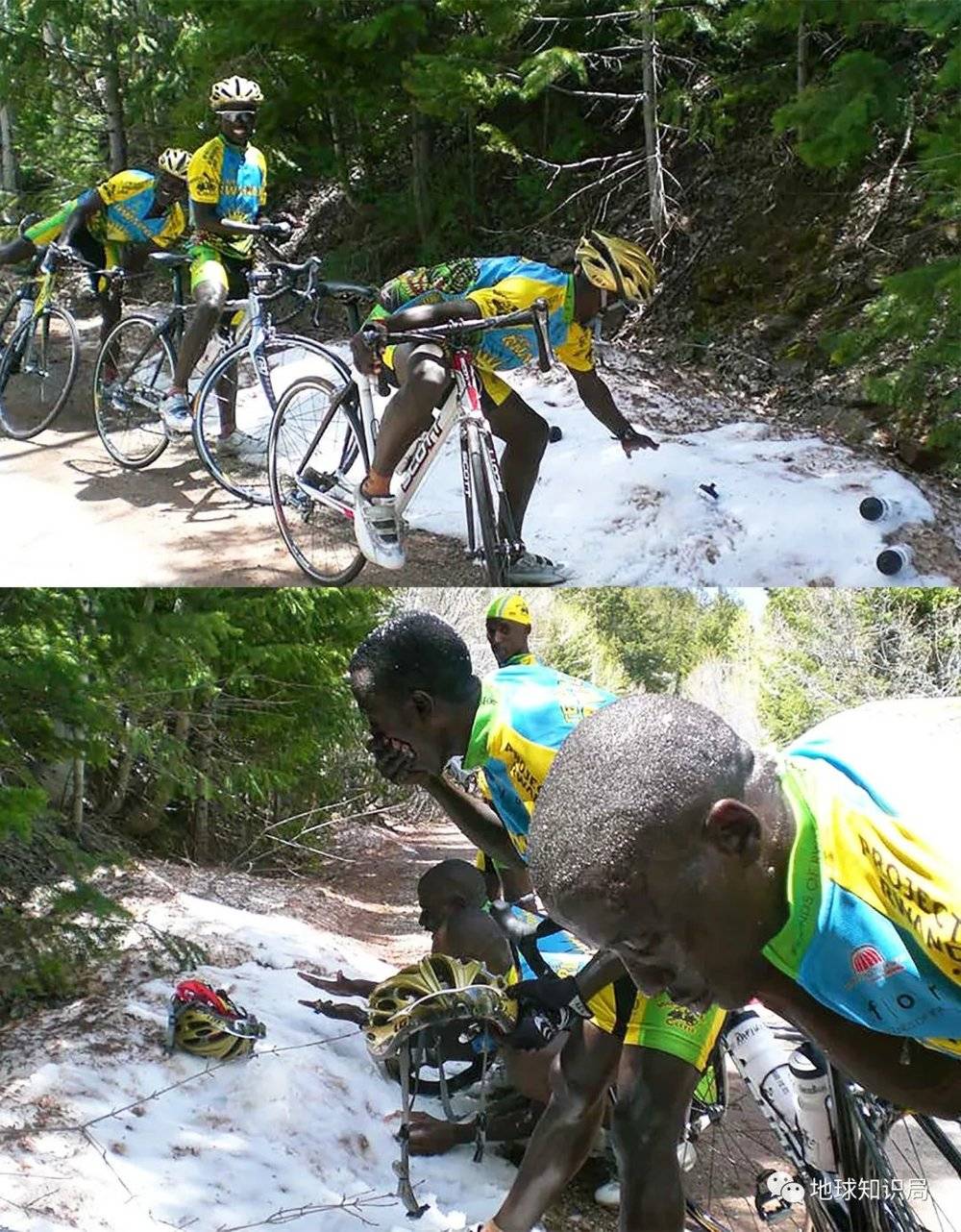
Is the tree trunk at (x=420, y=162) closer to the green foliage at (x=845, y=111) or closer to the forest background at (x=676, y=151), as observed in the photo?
the forest background at (x=676, y=151)

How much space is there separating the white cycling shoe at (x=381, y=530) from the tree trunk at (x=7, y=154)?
2047 millimetres

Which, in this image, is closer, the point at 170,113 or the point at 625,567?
the point at 625,567

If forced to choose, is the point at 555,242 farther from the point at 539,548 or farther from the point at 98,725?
the point at 98,725

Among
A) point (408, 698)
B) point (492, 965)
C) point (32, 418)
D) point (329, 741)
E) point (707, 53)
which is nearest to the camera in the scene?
point (408, 698)

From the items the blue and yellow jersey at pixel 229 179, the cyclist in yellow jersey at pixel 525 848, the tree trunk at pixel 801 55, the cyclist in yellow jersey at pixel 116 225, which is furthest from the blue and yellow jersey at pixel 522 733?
the cyclist in yellow jersey at pixel 116 225

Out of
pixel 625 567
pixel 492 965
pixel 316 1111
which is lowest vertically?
pixel 316 1111

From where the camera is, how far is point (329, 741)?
18.9 ft

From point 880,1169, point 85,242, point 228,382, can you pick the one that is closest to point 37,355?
point 85,242

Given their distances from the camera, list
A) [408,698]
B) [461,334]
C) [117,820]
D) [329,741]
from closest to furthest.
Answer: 1. [408,698]
2. [461,334]
3. [117,820]
4. [329,741]

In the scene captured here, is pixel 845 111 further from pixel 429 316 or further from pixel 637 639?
pixel 637 639

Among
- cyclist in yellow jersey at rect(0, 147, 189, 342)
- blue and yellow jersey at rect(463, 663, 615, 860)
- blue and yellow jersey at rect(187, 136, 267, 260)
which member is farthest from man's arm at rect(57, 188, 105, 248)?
blue and yellow jersey at rect(463, 663, 615, 860)

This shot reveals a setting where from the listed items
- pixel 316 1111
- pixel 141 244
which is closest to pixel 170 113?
pixel 141 244

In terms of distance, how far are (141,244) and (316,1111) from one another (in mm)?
3362

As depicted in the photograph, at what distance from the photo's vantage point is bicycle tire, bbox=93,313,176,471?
4586mm
